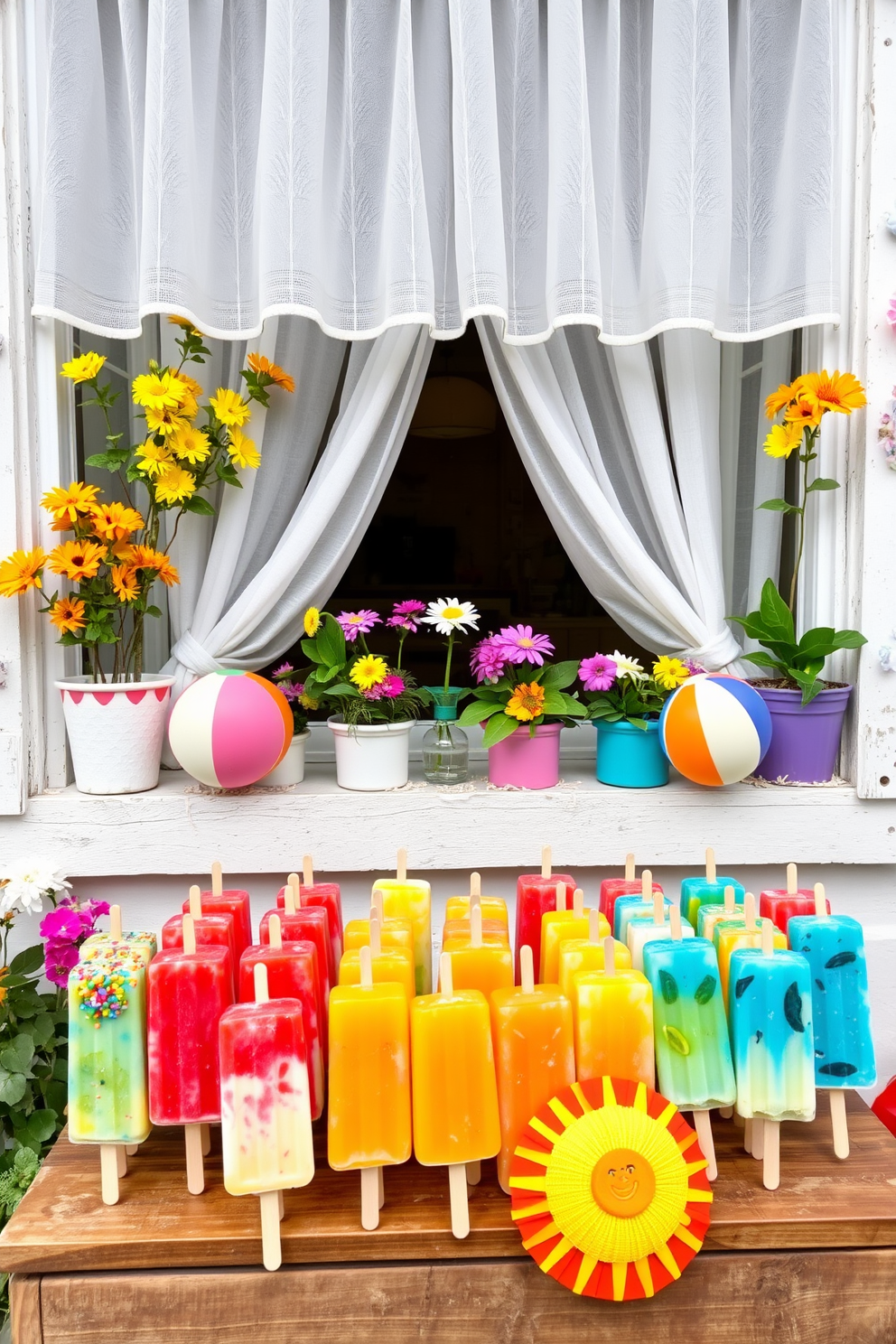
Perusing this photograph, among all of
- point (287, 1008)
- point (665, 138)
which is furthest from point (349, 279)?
point (287, 1008)

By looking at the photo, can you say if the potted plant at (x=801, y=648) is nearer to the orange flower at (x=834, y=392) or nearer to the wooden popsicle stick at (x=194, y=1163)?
the orange flower at (x=834, y=392)

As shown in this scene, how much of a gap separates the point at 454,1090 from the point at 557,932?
261mm

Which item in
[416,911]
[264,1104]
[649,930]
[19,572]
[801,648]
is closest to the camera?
[264,1104]

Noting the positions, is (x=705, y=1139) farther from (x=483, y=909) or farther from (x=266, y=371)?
(x=266, y=371)

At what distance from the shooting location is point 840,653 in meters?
1.85

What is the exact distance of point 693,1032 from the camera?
1.00m

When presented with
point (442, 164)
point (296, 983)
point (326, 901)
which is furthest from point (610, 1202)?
point (442, 164)

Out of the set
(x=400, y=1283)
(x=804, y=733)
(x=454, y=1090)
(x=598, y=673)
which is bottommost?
(x=400, y=1283)

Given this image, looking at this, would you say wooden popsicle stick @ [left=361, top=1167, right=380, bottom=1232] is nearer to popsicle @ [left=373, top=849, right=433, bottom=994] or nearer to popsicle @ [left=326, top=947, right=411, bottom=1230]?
popsicle @ [left=326, top=947, right=411, bottom=1230]

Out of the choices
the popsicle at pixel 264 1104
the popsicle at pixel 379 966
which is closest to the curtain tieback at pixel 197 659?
the popsicle at pixel 379 966

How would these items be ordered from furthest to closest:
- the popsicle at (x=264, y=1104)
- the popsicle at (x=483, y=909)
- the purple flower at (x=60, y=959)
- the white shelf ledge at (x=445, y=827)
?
the white shelf ledge at (x=445, y=827) < the purple flower at (x=60, y=959) < the popsicle at (x=483, y=909) < the popsicle at (x=264, y=1104)

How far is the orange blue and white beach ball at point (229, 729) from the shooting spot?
1.63m

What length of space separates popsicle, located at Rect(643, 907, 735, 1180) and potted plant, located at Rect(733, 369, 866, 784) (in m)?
0.87

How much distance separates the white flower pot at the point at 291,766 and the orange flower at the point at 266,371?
658 millimetres
